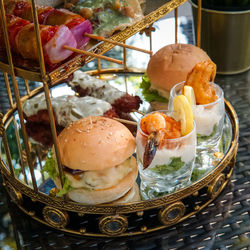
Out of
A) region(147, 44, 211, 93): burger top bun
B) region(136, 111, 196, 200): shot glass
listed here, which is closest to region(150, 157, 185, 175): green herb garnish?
region(136, 111, 196, 200): shot glass

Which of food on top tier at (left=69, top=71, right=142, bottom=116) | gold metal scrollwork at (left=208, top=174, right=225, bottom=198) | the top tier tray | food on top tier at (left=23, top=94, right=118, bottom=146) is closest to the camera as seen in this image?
the top tier tray

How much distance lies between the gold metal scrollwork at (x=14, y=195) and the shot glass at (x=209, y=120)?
59 cm

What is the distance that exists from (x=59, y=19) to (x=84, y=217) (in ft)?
1.91

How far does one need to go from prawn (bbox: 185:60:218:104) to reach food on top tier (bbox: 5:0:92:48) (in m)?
0.41

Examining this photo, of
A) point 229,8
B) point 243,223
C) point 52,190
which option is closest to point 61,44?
point 52,190

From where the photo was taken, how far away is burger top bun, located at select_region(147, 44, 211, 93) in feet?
5.61

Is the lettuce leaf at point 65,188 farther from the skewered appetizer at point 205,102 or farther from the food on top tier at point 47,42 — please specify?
the skewered appetizer at point 205,102

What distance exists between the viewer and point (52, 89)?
2.02 m

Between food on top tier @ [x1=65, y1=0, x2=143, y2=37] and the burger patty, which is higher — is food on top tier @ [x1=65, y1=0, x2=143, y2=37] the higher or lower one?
the higher one

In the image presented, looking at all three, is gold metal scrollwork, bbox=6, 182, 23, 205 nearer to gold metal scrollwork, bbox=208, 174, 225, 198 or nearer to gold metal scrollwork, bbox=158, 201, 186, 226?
gold metal scrollwork, bbox=158, 201, 186, 226

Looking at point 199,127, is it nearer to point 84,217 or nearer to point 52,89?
point 84,217

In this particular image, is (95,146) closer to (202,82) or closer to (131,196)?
(131,196)

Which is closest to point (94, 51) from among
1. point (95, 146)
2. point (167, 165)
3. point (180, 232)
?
point (95, 146)

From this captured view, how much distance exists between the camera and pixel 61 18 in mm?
1276
